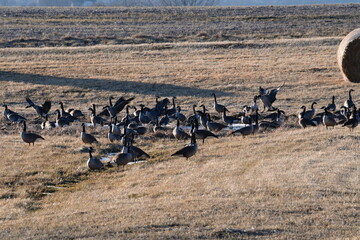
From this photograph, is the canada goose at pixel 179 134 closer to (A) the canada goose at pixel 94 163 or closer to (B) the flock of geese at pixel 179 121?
(B) the flock of geese at pixel 179 121

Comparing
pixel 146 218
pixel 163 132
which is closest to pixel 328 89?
pixel 163 132

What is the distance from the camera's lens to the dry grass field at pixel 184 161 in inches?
465

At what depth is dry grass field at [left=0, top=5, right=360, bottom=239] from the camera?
38.8ft

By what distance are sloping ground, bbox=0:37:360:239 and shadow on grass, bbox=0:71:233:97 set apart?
0.05 m

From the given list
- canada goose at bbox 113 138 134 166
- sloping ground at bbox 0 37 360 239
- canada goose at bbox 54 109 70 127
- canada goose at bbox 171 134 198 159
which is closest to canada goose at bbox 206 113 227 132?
sloping ground at bbox 0 37 360 239

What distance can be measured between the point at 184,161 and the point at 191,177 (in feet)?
6.73

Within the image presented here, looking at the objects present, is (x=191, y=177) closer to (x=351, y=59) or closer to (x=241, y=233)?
(x=241, y=233)

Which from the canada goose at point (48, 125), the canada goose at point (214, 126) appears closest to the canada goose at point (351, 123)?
the canada goose at point (214, 126)

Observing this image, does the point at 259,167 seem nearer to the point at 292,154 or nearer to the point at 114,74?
the point at 292,154

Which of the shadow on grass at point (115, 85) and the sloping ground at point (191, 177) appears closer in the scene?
the sloping ground at point (191, 177)

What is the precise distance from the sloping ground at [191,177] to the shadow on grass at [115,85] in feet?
0.16

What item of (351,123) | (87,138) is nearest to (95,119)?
(87,138)

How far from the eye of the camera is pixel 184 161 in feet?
58.1

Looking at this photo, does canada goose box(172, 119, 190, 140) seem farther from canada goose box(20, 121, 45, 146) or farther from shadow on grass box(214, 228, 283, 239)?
shadow on grass box(214, 228, 283, 239)
